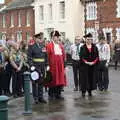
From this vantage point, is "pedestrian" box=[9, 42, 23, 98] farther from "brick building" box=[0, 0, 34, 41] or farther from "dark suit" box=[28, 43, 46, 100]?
"brick building" box=[0, 0, 34, 41]

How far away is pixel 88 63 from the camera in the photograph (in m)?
16.7

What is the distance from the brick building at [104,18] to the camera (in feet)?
164

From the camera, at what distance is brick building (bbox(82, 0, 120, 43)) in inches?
1965

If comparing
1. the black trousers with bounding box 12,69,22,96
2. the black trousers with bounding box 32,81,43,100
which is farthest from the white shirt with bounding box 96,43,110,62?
the black trousers with bounding box 32,81,43,100

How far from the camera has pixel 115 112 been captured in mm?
13352

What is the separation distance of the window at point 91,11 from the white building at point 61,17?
1.30 metres

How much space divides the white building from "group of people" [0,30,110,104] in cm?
3690

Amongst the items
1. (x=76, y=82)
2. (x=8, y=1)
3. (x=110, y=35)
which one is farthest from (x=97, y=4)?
(x=76, y=82)

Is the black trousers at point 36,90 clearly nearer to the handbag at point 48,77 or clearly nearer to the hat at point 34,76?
the hat at point 34,76

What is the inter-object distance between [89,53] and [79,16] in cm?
3901

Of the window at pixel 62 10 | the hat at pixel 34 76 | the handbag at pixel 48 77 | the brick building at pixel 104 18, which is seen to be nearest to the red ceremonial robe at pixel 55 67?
the handbag at pixel 48 77

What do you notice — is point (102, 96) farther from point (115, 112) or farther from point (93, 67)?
point (115, 112)

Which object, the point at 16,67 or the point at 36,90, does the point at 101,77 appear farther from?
the point at 36,90

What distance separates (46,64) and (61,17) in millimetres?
42265
